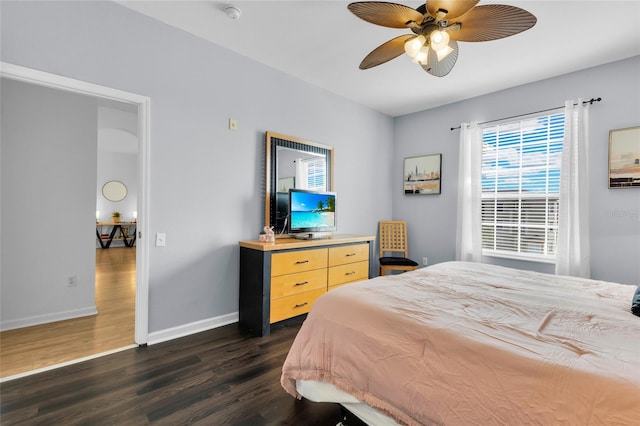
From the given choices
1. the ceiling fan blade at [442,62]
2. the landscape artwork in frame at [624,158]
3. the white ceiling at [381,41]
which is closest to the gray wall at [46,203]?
the white ceiling at [381,41]

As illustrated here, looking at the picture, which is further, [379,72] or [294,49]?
[379,72]

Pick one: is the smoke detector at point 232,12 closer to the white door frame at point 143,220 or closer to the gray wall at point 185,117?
the gray wall at point 185,117

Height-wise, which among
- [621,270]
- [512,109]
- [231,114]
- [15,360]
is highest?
[512,109]

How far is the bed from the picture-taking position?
2.87ft

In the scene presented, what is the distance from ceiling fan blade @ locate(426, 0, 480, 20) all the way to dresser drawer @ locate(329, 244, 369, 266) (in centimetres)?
230

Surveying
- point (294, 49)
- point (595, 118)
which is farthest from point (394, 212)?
point (294, 49)

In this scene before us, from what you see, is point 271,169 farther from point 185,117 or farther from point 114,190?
point 114,190

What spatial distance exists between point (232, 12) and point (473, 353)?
9.08 feet

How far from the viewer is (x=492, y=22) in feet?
5.45

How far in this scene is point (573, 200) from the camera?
3105 mm

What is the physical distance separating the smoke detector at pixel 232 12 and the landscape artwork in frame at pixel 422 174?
3233mm

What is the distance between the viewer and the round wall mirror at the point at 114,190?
26.8 feet

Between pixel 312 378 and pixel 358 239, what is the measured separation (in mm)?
2125

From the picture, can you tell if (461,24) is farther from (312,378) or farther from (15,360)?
(15,360)
